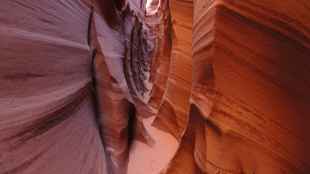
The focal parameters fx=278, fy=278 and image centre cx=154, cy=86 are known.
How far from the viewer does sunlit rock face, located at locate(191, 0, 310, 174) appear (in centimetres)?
57

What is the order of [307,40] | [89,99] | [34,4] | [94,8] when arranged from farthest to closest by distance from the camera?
[94,8] < [89,99] < [34,4] < [307,40]

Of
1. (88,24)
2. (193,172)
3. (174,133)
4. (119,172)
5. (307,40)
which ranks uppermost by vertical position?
(307,40)

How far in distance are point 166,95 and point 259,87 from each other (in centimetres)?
81

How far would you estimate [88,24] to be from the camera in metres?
1.58

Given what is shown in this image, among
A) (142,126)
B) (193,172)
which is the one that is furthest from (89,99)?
(193,172)

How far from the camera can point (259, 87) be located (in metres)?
0.60

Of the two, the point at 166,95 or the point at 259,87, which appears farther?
the point at 166,95

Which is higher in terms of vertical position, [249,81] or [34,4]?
[34,4]

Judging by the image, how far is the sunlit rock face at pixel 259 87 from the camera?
0.57 m

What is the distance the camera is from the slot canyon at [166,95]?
587 millimetres

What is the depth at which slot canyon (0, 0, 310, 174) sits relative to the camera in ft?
1.93

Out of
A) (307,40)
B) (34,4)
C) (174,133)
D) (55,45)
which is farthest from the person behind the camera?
(174,133)

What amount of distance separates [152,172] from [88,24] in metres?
0.89

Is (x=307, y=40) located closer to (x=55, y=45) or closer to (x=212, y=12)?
(x=212, y=12)
